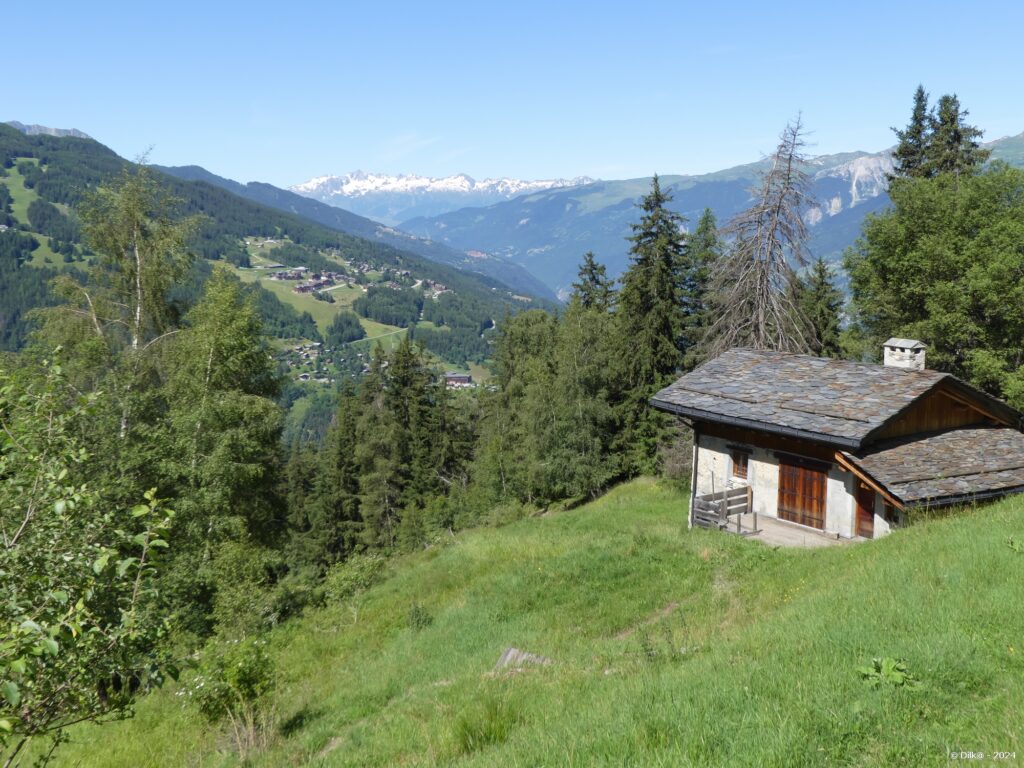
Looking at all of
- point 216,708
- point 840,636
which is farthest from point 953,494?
point 216,708

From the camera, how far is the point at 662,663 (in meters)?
8.91

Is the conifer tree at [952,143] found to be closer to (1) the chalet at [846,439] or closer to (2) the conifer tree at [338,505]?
(1) the chalet at [846,439]

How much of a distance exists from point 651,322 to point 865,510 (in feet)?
68.3

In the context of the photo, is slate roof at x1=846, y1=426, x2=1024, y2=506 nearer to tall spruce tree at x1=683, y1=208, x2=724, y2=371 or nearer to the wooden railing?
the wooden railing

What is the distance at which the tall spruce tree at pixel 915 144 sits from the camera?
39.5 metres

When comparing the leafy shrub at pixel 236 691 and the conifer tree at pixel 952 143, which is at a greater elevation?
the conifer tree at pixel 952 143

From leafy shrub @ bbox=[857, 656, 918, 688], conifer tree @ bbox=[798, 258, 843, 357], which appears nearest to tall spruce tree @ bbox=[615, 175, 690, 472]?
conifer tree @ bbox=[798, 258, 843, 357]

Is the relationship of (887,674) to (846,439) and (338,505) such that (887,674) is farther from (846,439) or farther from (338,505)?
(338,505)

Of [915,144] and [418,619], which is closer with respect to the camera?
[418,619]

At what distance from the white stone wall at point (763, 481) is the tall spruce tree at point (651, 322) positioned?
1373 cm

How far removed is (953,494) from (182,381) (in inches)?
1062

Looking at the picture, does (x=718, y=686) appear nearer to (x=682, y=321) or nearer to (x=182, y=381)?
(x=182, y=381)

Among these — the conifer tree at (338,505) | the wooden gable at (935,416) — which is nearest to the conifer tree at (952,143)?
the wooden gable at (935,416)

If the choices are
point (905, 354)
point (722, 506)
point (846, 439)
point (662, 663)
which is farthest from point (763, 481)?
point (662, 663)
